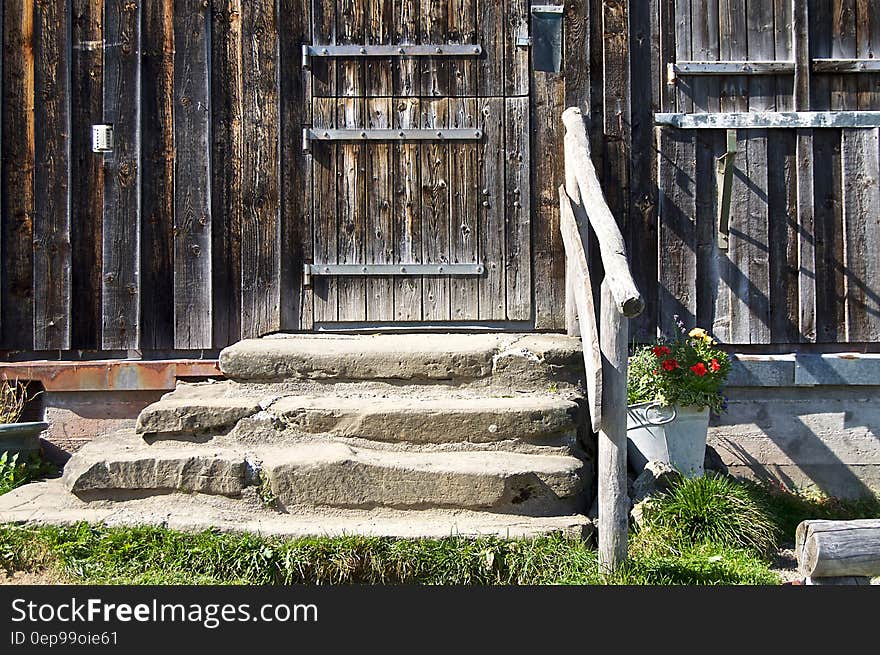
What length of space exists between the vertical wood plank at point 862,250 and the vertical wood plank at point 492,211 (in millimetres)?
1943

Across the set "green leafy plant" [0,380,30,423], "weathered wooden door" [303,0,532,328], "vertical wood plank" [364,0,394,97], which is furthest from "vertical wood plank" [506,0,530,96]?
"green leafy plant" [0,380,30,423]

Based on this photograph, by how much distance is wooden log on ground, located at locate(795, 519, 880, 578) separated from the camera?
314 cm

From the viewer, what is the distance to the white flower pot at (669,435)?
13.9 feet

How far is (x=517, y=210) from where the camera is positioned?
5016 millimetres

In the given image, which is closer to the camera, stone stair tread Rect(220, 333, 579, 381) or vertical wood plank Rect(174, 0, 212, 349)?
stone stair tread Rect(220, 333, 579, 381)

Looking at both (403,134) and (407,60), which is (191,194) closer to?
(403,134)

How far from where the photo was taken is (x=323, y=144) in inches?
198

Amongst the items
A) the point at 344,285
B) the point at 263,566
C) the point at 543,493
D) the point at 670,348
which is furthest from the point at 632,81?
the point at 263,566

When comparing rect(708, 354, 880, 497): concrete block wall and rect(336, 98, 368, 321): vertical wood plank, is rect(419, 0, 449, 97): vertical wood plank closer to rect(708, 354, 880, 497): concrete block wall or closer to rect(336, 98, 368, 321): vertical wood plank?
rect(336, 98, 368, 321): vertical wood plank

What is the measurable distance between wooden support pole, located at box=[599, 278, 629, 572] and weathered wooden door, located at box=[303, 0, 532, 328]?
1.53 metres

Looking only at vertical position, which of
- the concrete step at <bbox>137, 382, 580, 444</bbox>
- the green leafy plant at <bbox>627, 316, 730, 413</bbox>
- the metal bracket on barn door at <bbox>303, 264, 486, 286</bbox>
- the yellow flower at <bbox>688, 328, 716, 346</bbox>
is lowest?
the concrete step at <bbox>137, 382, 580, 444</bbox>

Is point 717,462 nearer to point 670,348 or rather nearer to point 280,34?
point 670,348

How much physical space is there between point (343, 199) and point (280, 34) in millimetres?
1023

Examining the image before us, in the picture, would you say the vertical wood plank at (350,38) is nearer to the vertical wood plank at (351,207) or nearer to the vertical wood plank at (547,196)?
the vertical wood plank at (351,207)
